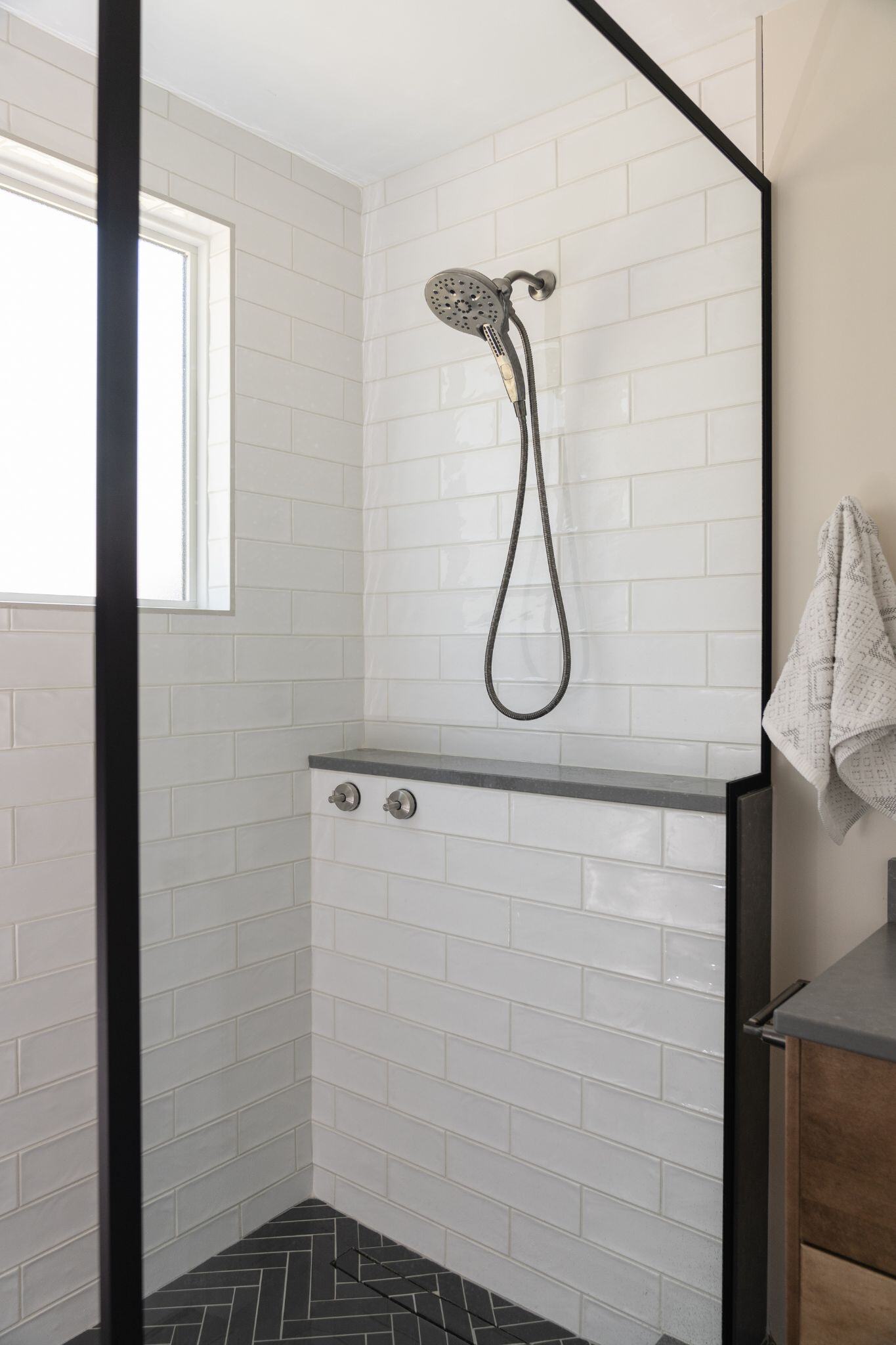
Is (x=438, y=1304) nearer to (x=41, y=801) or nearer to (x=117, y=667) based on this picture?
(x=41, y=801)

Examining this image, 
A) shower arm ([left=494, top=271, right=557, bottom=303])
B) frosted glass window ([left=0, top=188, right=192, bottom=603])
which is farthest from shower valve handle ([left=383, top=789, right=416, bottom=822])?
shower arm ([left=494, top=271, right=557, bottom=303])

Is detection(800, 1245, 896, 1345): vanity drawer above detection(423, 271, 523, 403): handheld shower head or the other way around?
the other way around

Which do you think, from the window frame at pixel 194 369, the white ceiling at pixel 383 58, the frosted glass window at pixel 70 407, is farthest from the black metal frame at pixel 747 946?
the frosted glass window at pixel 70 407

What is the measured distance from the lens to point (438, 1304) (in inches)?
59.2

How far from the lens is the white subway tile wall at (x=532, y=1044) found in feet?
4.82

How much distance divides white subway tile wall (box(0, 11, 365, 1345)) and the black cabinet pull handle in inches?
25.7

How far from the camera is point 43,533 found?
1.39 m

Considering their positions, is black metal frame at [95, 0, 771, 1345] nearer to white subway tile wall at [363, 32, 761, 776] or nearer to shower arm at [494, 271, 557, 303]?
white subway tile wall at [363, 32, 761, 776]

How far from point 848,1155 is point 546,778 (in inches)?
28.7

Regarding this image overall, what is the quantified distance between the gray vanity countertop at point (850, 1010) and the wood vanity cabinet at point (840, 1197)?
0.02m

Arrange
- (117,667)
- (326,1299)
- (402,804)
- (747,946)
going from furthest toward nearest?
1. (402,804)
2. (747,946)
3. (326,1299)
4. (117,667)

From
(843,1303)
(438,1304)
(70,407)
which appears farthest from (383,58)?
(438,1304)

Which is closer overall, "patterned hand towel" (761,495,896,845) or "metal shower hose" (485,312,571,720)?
"patterned hand towel" (761,495,896,845)

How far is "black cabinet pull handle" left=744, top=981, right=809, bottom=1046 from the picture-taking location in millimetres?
1215
